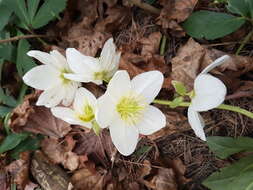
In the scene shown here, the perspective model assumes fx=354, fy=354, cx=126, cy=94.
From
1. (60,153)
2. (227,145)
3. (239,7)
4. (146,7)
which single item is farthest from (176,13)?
(60,153)

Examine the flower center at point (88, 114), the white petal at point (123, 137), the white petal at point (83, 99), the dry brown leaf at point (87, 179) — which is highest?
the white petal at point (83, 99)

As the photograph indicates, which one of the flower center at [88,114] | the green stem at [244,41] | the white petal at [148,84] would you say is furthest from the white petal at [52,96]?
the green stem at [244,41]

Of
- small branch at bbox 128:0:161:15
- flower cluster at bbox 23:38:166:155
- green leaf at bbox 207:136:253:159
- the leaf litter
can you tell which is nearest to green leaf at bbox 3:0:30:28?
the leaf litter

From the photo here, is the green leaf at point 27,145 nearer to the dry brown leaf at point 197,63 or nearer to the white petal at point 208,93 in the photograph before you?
the dry brown leaf at point 197,63

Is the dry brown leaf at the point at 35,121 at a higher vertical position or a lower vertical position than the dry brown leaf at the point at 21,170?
higher

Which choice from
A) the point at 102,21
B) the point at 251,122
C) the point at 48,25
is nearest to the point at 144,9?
the point at 102,21

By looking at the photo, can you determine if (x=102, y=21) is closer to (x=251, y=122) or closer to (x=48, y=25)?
(x=48, y=25)
